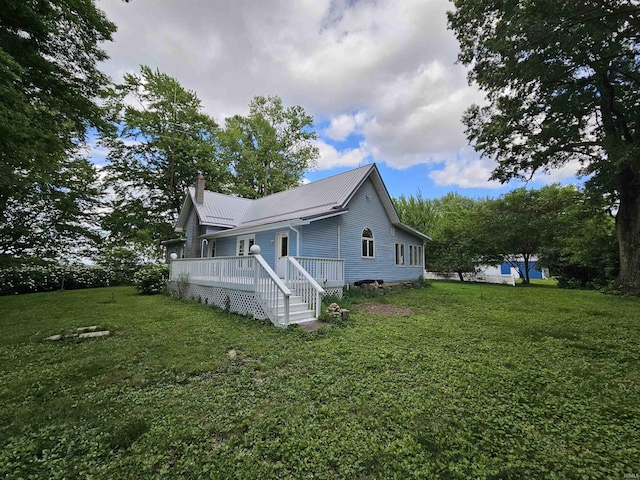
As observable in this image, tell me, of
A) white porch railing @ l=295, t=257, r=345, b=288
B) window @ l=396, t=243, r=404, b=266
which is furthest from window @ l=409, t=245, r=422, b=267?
white porch railing @ l=295, t=257, r=345, b=288

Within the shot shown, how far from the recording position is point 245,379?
3.74 m

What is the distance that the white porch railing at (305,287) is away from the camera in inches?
283

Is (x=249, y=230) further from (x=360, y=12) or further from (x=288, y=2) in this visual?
→ (x=360, y=12)

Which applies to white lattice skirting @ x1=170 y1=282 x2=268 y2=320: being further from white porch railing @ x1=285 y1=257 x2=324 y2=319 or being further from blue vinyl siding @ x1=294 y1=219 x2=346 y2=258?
blue vinyl siding @ x1=294 y1=219 x2=346 y2=258

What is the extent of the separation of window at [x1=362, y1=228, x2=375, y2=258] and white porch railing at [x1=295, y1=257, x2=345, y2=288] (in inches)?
115

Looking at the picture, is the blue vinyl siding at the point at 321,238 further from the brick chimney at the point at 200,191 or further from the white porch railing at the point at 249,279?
the brick chimney at the point at 200,191

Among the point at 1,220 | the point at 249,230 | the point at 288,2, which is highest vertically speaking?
the point at 288,2

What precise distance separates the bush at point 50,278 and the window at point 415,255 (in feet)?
62.2

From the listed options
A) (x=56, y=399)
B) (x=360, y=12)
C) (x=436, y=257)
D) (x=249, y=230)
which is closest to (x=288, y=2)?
(x=360, y=12)

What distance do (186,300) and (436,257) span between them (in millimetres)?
19424

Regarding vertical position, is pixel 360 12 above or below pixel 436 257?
above

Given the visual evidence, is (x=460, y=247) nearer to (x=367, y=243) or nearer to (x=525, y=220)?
(x=525, y=220)

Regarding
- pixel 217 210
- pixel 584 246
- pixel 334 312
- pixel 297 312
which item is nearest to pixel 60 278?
pixel 217 210

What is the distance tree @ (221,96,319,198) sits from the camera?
87.0 ft
